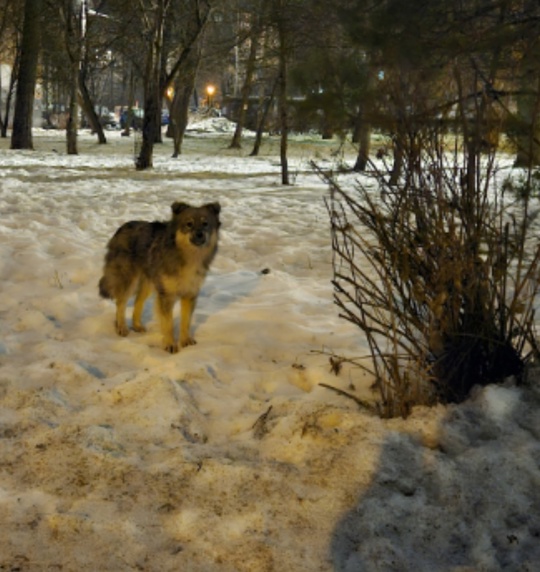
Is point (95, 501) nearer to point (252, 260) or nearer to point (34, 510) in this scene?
point (34, 510)

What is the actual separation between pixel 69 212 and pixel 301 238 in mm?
3622

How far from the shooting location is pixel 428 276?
3330 millimetres

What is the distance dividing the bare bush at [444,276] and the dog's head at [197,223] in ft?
5.09

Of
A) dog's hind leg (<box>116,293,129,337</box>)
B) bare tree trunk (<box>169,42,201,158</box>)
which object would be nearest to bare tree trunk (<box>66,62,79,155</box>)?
bare tree trunk (<box>169,42,201,158</box>)

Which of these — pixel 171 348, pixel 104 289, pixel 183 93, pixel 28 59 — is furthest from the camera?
pixel 183 93

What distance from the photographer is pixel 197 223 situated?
4.72 meters

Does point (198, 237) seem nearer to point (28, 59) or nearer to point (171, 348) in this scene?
point (171, 348)

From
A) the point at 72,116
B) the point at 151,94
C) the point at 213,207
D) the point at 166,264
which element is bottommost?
the point at 166,264

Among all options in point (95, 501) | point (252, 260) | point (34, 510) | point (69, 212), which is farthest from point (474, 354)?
point (69, 212)

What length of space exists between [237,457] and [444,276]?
1363mm

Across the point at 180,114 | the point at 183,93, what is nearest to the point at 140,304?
the point at 180,114

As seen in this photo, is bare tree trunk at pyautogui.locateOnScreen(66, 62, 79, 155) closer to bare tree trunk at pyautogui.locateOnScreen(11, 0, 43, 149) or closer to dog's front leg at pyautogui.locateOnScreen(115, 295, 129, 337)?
bare tree trunk at pyautogui.locateOnScreen(11, 0, 43, 149)

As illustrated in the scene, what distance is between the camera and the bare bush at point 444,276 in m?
3.24

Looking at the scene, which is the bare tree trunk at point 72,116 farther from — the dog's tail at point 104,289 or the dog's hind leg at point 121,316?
the dog's hind leg at point 121,316
